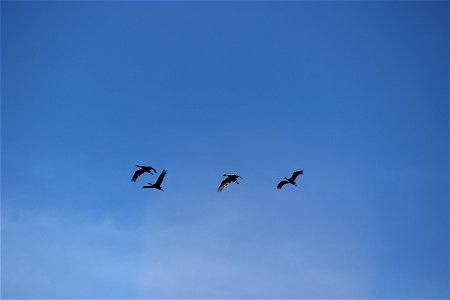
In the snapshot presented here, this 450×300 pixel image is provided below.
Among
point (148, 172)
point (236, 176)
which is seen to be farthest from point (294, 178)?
point (148, 172)

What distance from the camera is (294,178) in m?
92.2

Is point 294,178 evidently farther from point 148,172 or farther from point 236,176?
point 148,172

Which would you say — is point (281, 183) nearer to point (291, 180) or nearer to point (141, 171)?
point (291, 180)

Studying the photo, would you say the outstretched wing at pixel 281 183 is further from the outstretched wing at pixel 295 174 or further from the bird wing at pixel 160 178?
the bird wing at pixel 160 178

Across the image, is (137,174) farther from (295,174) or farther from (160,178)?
(295,174)

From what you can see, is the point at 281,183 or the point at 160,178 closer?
the point at 160,178

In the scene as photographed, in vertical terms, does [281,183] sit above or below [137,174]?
above

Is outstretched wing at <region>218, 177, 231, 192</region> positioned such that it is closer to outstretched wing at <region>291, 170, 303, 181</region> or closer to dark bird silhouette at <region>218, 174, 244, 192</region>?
dark bird silhouette at <region>218, 174, 244, 192</region>

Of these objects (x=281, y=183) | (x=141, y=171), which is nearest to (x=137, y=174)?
(x=141, y=171)

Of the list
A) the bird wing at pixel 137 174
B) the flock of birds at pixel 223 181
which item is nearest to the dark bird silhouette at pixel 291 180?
the flock of birds at pixel 223 181

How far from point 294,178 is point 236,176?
9.91 metres

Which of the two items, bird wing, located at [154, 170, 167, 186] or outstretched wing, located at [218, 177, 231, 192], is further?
outstretched wing, located at [218, 177, 231, 192]

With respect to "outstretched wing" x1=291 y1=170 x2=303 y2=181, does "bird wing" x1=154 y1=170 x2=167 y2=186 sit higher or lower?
lower


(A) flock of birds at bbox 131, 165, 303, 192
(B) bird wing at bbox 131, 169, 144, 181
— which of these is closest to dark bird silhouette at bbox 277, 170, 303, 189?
(A) flock of birds at bbox 131, 165, 303, 192
